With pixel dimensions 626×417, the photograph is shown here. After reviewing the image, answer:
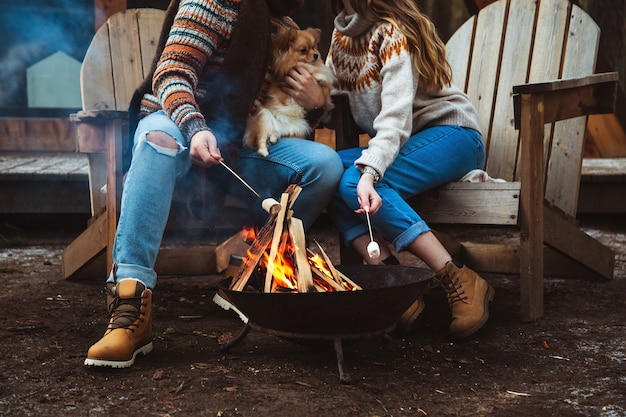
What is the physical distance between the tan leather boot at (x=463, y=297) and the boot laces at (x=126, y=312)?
92 centimetres

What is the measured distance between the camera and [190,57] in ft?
8.00

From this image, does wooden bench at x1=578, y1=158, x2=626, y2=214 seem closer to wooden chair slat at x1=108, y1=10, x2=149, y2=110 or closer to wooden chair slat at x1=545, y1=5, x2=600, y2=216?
wooden chair slat at x1=545, y1=5, x2=600, y2=216

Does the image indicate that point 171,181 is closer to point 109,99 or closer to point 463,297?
point 463,297

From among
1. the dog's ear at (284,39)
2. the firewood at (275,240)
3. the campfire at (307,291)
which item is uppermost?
the dog's ear at (284,39)

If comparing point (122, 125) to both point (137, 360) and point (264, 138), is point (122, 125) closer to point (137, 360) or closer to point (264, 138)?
point (264, 138)

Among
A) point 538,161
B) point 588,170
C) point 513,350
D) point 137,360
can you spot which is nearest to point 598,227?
point 588,170

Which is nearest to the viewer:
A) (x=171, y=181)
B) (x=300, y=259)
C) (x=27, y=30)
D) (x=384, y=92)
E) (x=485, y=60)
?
(x=300, y=259)

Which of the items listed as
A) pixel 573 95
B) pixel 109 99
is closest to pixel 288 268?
pixel 573 95

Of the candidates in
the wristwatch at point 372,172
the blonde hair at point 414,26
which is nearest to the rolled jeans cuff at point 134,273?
the wristwatch at point 372,172

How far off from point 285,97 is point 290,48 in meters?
0.18

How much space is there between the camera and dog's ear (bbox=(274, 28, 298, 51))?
2.63m

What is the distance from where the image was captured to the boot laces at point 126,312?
6.88 feet

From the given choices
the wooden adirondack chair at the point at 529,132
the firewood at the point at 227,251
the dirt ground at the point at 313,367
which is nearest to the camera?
the dirt ground at the point at 313,367

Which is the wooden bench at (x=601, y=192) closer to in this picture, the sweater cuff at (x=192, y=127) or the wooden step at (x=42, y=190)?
the sweater cuff at (x=192, y=127)
